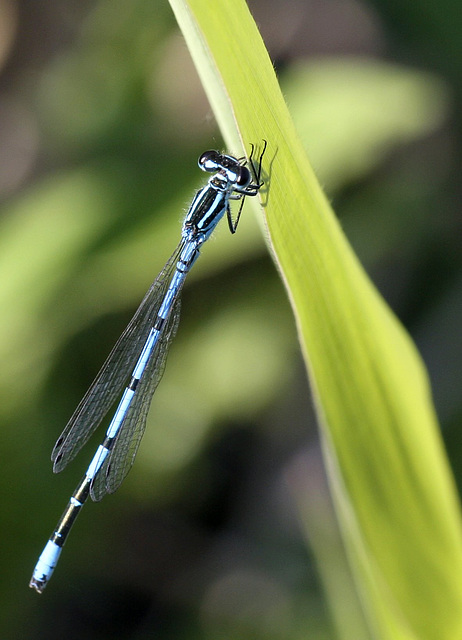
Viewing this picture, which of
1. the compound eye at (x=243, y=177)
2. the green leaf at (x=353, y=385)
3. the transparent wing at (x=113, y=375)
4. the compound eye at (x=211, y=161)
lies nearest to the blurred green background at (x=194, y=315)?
the transparent wing at (x=113, y=375)

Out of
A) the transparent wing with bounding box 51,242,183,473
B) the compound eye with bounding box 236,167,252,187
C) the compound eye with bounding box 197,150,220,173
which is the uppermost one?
the compound eye with bounding box 197,150,220,173

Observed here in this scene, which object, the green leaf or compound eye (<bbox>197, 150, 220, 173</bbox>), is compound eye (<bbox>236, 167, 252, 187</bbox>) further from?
the green leaf

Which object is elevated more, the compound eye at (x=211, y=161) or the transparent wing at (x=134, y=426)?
the compound eye at (x=211, y=161)

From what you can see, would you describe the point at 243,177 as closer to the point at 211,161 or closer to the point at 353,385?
the point at 211,161

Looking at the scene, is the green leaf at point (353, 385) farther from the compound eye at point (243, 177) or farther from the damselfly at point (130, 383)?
the damselfly at point (130, 383)

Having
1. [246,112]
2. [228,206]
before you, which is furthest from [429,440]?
[228,206]

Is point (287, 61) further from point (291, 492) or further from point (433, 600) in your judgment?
point (433, 600)

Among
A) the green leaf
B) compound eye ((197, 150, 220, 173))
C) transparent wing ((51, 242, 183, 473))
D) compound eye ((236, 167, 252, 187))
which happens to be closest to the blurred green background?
transparent wing ((51, 242, 183, 473))

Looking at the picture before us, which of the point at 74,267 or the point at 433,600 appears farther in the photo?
the point at 74,267
